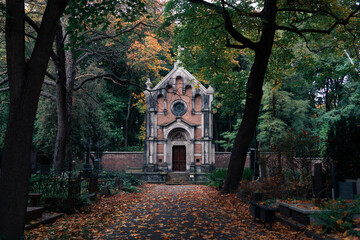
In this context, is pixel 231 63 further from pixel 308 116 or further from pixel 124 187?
pixel 308 116

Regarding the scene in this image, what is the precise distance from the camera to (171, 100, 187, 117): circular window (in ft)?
93.8

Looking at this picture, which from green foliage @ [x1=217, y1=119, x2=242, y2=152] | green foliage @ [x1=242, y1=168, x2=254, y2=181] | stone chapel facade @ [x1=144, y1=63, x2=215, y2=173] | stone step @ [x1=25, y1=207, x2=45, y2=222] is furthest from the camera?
green foliage @ [x1=217, y1=119, x2=242, y2=152]

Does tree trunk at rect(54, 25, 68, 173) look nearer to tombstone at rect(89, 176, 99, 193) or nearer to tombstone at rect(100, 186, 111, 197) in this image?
tombstone at rect(89, 176, 99, 193)

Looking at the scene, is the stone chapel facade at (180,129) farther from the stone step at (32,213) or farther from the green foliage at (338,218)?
the green foliage at (338,218)

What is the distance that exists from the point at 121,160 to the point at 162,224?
2301cm

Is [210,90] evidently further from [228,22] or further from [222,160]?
[228,22]

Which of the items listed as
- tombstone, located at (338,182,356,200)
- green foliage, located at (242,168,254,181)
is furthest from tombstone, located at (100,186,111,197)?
tombstone, located at (338,182,356,200)

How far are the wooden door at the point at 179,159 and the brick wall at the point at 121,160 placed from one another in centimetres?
347

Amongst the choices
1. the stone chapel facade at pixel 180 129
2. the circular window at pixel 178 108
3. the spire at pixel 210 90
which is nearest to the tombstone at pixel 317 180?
the stone chapel facade at pixel 180 129

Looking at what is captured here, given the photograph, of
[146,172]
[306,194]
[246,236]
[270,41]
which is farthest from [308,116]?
[246,236]

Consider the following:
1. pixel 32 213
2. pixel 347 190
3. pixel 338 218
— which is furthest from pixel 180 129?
pixel 338 218

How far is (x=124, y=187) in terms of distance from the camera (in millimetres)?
15328

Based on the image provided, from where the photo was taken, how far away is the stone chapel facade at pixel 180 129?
27562 mm

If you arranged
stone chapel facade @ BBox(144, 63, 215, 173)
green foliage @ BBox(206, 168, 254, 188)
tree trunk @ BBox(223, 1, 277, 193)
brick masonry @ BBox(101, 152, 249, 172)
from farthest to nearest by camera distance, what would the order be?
brick masonry @ BBox(101, 152, 249, 172), stone chapel facade @ BBox(144, 63, 215, 173), green foliage @ BBox(206, 168, 254, 188), tree trunk @ BBox(223, 1, 277, 193)
